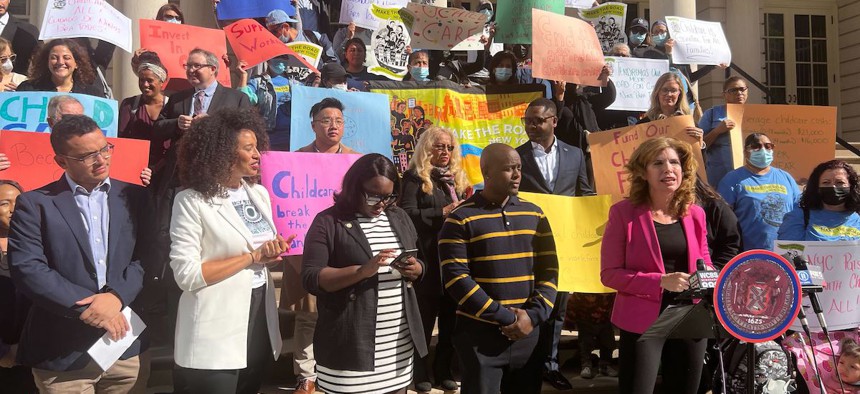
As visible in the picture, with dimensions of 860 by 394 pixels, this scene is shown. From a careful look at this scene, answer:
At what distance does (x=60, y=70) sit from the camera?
5762mm

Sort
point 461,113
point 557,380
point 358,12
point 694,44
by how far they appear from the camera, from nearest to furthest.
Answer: point 557,380 → point 461,113 → point 694,44 → point 358,12

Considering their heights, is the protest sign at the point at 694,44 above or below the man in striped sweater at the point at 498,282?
above

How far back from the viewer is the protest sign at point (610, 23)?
9398 mm

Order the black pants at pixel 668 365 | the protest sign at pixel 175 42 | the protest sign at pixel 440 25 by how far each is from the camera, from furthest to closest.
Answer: the protest sign at pixel 440 25, the protest sign at pixel 175 42, the black pants at pixel 668 365

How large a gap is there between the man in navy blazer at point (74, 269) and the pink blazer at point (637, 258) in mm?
2422

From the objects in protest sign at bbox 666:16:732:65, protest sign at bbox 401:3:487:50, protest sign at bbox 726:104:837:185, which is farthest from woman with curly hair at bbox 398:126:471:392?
protest sign at bbox 666:16:732:65

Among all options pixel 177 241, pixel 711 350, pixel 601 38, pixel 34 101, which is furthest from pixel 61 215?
pixel 601 38

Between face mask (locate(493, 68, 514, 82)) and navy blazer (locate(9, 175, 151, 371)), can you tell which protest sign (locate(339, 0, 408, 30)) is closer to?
face mask (locate(493, 68, 514, 82))

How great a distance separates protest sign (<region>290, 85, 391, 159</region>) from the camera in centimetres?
621

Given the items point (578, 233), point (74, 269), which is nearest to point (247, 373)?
point (74, 269)

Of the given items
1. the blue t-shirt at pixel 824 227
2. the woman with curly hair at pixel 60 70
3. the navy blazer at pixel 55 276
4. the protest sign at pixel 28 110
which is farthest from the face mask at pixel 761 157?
the woman with curly hair at pixel 60 70

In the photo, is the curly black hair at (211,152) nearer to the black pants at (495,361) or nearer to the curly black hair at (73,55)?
the black pants at (495,361)

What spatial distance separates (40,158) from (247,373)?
2453mm

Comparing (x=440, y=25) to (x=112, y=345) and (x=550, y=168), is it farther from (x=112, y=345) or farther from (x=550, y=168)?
(x=112, y=345)
